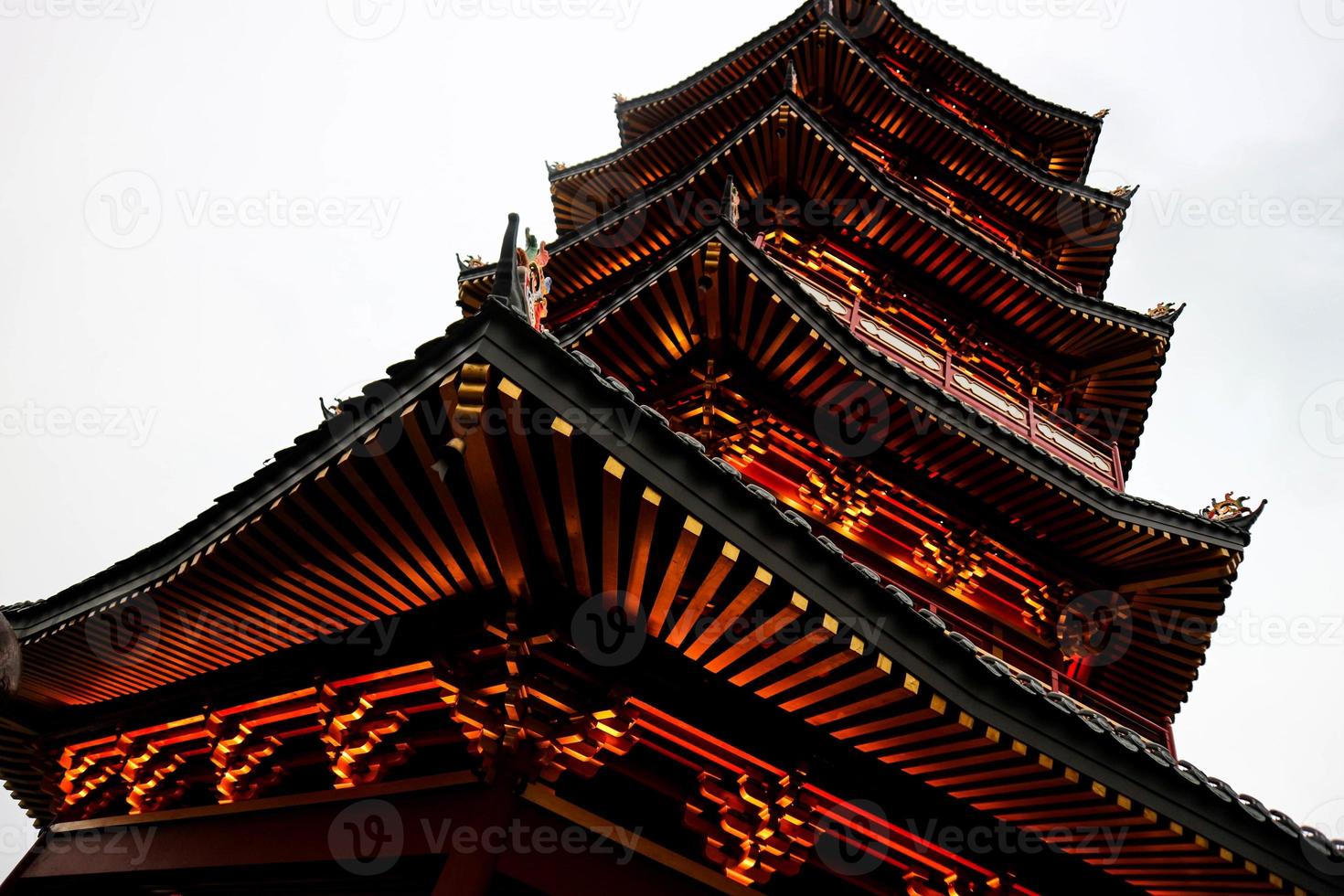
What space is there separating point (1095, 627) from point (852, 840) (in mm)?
5479

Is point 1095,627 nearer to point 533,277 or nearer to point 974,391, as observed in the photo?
point 974,391

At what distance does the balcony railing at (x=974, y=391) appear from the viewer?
9195 millimetres

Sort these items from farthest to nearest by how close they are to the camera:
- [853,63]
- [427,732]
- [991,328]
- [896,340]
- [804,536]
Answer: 1. [853,63]
2. [991,328]
3. [896,340]
4. [427,732]
5. [804,536]

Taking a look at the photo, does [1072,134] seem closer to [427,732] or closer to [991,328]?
[991,328]

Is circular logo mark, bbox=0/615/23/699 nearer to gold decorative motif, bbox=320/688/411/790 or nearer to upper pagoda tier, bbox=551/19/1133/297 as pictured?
gold decorative motif, bbox=320/688/411/790

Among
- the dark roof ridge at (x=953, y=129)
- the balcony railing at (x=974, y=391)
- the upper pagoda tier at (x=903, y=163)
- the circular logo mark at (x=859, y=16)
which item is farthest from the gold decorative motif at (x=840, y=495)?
the circular logo mark at (x=859, y=16)

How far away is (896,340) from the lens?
940 cm

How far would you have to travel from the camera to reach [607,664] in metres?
4.31

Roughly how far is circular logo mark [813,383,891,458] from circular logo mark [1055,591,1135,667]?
2.93 m

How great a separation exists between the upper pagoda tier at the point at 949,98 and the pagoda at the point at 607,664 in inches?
336

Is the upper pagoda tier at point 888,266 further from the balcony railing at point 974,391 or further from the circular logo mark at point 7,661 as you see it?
the circular logo mark at point 7,661

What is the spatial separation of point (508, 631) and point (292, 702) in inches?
80.6

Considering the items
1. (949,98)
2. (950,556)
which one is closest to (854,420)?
(950,556)

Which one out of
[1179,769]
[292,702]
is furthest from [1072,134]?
[292,702]
